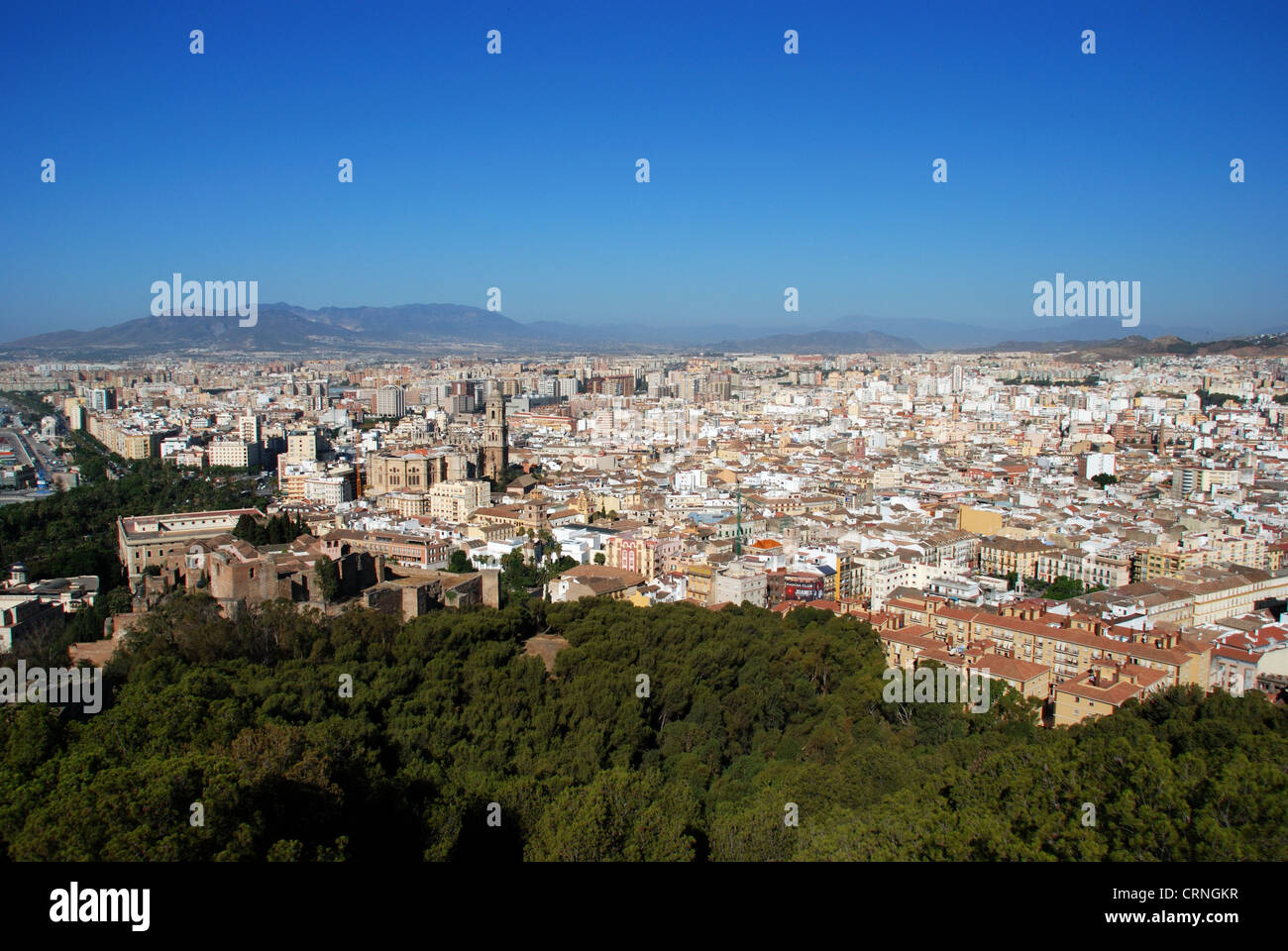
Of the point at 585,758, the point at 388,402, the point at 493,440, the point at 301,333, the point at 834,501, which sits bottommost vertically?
the point at 585,758

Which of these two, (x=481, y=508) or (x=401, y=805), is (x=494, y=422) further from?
(x=401, y=805)

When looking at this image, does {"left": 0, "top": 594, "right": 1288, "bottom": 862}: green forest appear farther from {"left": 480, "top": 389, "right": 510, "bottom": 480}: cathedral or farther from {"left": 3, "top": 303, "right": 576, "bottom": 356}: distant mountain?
{"left": 3, "top": 303, "right": 576, "bottom": 356}: distant mountain

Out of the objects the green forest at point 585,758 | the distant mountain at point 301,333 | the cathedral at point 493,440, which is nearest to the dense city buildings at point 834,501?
the cathedral at point 493,440

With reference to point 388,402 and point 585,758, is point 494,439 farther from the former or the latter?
point 388,402

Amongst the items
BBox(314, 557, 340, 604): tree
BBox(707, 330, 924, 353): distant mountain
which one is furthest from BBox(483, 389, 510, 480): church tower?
BBox(707, 330, 924, 353): distant mountain

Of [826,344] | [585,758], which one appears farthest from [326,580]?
[826,344]

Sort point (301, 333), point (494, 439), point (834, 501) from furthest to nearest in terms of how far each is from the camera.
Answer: point (301, 333), point (494, 439), point (834, 501)

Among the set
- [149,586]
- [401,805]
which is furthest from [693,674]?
[149,586]
